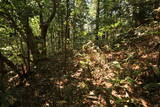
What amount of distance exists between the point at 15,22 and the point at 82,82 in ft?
11.7

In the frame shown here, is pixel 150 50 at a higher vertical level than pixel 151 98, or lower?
higher

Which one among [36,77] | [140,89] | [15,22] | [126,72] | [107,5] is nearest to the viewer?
[140,89]

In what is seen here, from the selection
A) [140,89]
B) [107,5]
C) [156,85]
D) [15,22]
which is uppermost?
[107,5]

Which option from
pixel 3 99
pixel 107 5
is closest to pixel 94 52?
pixel 3 99

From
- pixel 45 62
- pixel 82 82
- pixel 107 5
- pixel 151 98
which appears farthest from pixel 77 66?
pixel 107 5

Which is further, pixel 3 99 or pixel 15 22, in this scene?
pixel 15 22

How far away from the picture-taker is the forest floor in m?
3.92

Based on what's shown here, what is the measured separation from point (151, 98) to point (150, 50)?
2.68 m

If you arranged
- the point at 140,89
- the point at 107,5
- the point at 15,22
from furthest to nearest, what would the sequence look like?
the point at 107,5 < the point at 15,22 < the point at 140,89

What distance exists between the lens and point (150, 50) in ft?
18.9

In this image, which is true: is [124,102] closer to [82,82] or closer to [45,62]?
[82,82]

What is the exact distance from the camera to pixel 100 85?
192 inches

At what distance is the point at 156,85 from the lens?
3701mm

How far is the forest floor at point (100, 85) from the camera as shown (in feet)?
12.8
